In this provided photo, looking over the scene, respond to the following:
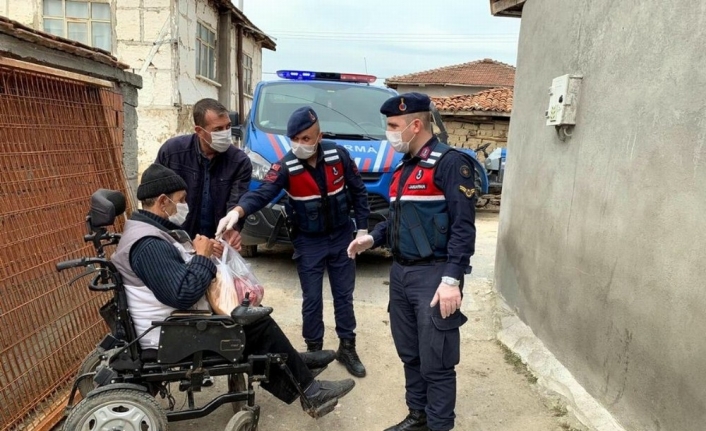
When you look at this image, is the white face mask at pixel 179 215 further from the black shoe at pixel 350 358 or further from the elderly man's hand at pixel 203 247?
the black shoe at pixel 350 358

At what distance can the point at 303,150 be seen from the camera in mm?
3127

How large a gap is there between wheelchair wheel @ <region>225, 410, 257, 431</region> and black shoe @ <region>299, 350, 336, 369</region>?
768 millimetres

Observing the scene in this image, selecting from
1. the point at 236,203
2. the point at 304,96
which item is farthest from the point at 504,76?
the point at 236,203

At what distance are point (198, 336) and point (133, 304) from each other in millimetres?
332

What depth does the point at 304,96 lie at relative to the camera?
5.89m

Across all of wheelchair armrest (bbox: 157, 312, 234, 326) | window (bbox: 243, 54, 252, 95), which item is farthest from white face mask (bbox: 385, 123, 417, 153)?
window (bbox: 243, 54, 252, 95)

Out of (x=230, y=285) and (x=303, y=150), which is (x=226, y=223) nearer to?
(x=230, y=285)

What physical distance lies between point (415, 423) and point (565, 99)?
2.29 m

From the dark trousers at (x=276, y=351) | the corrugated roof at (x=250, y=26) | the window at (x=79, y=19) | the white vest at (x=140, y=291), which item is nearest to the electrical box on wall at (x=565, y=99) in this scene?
the dark trousers at (x=276, y=351)

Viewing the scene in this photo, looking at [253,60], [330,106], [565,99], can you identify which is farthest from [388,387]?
[253,60]

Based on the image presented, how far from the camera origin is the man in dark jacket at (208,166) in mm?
3094

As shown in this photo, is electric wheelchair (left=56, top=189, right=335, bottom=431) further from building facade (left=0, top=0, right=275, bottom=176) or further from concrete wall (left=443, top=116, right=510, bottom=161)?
concrete wall (left=443, top=116, right=510, bottom=161)

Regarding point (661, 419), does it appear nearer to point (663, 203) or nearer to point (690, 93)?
point (663, 203)

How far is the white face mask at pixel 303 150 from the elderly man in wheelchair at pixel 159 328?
37.6 inches
